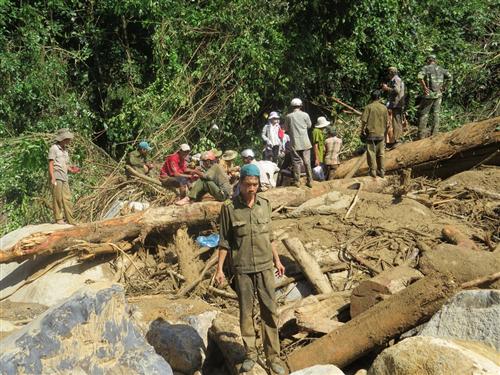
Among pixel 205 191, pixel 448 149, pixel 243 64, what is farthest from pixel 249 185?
pixel 243 64

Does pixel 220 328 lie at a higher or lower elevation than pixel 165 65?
lower

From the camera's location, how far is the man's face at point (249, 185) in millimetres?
5543

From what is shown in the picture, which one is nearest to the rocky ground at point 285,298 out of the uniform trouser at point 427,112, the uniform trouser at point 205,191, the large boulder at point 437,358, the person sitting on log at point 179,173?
the large boulder at point 437,358

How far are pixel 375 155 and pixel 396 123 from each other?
1.74m

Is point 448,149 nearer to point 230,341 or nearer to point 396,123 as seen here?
point 396,123

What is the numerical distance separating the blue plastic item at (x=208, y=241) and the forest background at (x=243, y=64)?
519 cm

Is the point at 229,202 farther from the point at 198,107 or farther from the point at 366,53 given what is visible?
the point at 366,53

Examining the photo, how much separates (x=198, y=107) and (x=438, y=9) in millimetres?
6582

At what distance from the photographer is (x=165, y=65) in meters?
15.7

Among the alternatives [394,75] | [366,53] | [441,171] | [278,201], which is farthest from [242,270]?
[366,53]

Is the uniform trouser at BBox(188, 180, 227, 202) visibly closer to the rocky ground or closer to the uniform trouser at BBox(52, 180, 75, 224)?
the rocky ground

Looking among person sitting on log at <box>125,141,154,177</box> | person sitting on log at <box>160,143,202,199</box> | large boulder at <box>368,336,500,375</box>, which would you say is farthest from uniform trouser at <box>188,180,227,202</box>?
large boulder at <box>368,336,500,375</box>

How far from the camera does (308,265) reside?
25.9 ft

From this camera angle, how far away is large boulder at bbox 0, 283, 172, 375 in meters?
5.11
